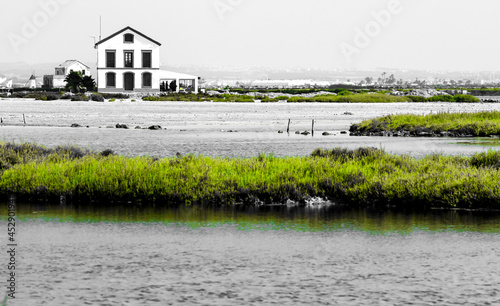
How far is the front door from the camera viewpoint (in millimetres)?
89688

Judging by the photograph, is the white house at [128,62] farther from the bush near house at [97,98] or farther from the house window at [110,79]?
the bush near house at [97,98]

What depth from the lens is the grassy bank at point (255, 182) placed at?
14.9 m

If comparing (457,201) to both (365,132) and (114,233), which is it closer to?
(114,233)

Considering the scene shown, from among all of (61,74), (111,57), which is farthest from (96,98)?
(61,74)

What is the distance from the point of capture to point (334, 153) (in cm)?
1883

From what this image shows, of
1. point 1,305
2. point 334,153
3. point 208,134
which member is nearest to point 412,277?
point 1,305

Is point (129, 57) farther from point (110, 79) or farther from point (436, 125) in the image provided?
point (436, 125)

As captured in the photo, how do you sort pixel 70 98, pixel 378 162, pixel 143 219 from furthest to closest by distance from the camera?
pixel 70 98
pixel 378 162
pixel 143 219

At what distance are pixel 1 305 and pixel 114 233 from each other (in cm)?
410

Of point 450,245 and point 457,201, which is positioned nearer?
point 450,245

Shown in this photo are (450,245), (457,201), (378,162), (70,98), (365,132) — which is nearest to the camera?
(450,245)

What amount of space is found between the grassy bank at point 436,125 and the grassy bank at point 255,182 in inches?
874

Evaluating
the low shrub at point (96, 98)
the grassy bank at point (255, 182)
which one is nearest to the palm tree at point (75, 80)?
the low shrub at point (96, 98)

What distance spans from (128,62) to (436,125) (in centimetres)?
5425
